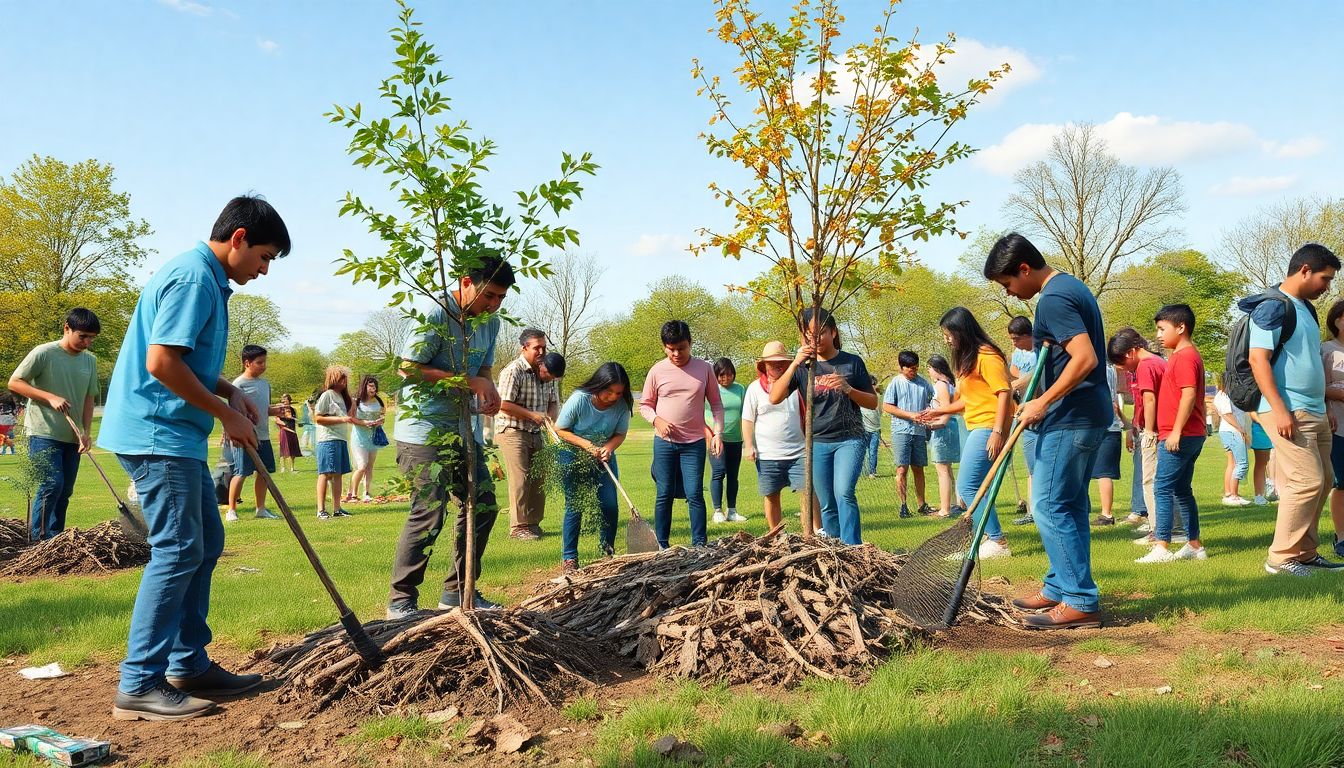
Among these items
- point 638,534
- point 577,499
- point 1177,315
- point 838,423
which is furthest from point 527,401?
point 1177,315

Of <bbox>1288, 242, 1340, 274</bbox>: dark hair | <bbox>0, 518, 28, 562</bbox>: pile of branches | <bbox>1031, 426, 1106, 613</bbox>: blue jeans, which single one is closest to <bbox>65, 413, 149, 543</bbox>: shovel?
<bbox>0, 518, 28, 562</bbox>: pile of branches

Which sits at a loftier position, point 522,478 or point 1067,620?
point 522,478

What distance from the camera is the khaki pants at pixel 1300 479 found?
618cm

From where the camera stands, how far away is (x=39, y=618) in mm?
5879

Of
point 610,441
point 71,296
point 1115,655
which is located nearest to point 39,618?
point 610,441

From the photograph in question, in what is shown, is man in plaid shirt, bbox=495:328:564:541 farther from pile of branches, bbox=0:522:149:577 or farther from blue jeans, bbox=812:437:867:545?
pile of branches, bbox=0:522:149:577

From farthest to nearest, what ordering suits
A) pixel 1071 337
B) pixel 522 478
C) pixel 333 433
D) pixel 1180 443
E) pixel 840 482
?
pixel 333 433
pixel 522 478
pixel 1180 443
pixel 840 482
pixel 1071 337

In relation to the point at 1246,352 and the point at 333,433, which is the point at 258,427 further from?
the point at 1246,352

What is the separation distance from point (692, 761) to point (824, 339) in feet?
12.6

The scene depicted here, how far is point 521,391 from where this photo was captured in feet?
28.9

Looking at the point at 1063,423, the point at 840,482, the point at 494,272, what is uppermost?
the point at 494,272

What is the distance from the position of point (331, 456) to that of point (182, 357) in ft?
26.3

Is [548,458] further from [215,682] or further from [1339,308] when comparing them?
[1339,308]

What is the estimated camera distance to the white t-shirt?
7629 millimetres
